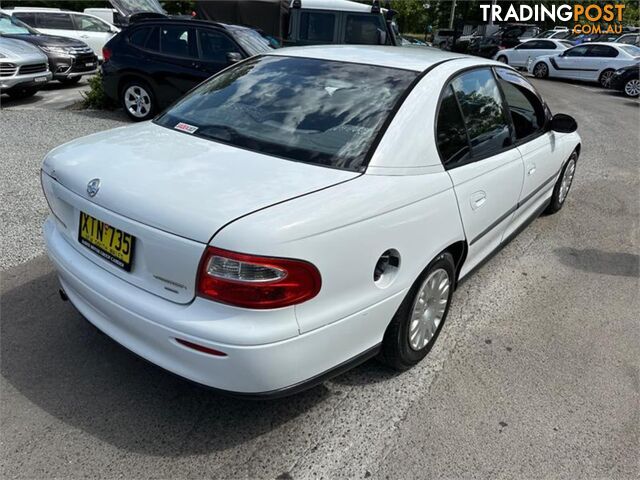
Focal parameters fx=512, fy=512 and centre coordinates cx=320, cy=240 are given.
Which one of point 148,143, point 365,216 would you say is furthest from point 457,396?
point 148,143

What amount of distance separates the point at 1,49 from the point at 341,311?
984 centimetres

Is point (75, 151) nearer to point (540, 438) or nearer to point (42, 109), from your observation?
point (540, 438)

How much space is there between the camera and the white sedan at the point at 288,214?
1926 millimetres

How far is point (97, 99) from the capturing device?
9305mm

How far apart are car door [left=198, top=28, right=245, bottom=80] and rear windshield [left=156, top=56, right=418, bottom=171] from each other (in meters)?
5.19

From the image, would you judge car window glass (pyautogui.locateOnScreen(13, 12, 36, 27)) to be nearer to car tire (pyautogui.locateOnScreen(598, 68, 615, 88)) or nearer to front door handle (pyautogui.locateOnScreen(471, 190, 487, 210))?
front door handle (pyautogui.locateOnScreen(471, 190, 487, 210))

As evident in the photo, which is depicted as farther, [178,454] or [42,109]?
[42,109]

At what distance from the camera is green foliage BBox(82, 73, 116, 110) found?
9.25 m

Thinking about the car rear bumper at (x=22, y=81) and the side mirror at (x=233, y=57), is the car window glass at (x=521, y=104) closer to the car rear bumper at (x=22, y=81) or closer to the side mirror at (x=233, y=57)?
the side mirror at (x=233, y=57)

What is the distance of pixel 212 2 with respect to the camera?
1434cm

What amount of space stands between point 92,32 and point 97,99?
7.13 m

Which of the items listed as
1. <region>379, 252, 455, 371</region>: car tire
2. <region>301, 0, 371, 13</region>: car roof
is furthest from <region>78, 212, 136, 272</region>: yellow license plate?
<region>301, 0, 371, 13</region>: car roof

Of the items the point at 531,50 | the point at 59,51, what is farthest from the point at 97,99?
the point at 531,50

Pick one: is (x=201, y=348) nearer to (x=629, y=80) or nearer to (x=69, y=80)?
(x=69, y=80)
